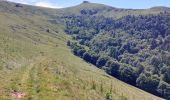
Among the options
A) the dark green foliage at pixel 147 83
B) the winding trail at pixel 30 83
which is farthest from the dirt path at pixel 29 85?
the dark green foliage at pixel 147 83

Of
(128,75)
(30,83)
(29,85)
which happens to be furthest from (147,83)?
(29,85)

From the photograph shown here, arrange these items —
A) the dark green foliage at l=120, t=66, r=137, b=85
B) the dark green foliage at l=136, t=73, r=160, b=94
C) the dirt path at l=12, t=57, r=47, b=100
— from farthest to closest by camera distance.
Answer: the dark green foliage at l=120, t=66, r=137, b=85
the dark green foliage at l=136, t=73, r=160, b=94
the dirt path at l=12, t=57, r=47, b=100

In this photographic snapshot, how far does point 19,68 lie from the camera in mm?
83688

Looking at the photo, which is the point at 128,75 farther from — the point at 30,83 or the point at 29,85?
the point at 29,85

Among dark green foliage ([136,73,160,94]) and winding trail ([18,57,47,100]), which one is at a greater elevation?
winding trail ([18,57,47,100])

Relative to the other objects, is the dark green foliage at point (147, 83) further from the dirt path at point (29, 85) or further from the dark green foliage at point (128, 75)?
the dirt path at point (29, 85)

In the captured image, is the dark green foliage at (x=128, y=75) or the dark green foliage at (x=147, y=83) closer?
the dark green foliage at (x=147, y=83)

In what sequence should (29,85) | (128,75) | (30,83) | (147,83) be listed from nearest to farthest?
(29,85)
(30,83)
(147,83)
(128,75)

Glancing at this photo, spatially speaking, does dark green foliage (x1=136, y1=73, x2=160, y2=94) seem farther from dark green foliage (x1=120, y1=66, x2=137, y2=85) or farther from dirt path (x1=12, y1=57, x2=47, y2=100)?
dirt path (x1=12, y1=57, x2=47, y2=100)

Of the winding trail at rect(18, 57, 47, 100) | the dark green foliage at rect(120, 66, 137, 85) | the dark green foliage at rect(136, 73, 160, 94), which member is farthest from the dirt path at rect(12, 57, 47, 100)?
the dark green foliage at rect(120, 66, 137, 85)

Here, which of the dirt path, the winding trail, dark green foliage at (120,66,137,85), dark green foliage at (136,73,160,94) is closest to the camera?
the dirt path

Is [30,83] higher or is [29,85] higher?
[29,85]

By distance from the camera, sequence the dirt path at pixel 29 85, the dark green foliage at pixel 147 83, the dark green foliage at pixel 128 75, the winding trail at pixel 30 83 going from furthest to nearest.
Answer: the dark green foliage at pixel 128 75, the dark green foliage at pixel 147 83, the winding trail at pixel 30 83, the dirt path at pixel 29 85

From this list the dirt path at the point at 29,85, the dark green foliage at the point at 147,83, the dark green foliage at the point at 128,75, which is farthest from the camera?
the dark green foliage at the point at 128,75
